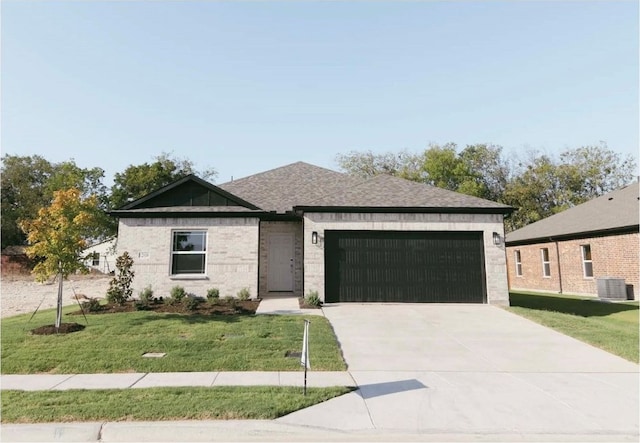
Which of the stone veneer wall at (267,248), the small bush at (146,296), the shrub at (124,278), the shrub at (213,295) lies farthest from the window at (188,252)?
the stone veneer wall at (267,248)

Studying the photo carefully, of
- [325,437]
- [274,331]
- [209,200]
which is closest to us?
[325,437]

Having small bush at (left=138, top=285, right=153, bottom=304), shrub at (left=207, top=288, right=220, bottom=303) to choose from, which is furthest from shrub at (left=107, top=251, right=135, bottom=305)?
shrub at (left=207, top=288, right=220, bottom=303)

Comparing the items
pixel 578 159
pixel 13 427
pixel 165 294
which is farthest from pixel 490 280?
pixel 578 159

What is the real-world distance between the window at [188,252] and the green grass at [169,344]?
10.7 feet

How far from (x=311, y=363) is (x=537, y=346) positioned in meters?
5.33

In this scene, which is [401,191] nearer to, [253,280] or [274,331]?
[253,280]

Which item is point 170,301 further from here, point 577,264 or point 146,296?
point 577,264

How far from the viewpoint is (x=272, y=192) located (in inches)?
703

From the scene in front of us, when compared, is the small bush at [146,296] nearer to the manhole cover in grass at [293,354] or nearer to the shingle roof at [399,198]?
the shingle roof at [399,198]

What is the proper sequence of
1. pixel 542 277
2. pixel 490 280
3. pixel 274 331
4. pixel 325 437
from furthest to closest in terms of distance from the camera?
pixel 542 277 < pixel 490 280 < pixel 274 331 < pixel 325 437

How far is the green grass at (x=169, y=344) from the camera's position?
263 inches

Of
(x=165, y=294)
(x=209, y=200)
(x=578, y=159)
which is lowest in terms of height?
(x=165, y=294)

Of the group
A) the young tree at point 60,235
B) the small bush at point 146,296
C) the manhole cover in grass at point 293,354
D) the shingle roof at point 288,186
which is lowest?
the manhole cover in grass at point 293,354

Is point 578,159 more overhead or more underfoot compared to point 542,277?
more overhead
